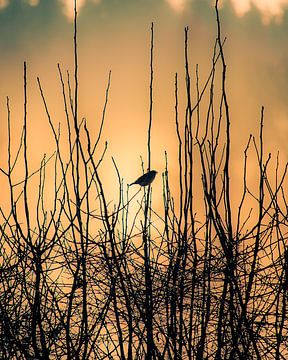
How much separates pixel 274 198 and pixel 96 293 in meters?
1.13

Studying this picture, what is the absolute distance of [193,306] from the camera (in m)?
2.59

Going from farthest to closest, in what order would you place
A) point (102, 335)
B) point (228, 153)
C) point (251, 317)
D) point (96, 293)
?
point (102, 335)
point (96, 293)
point (251, 317)
point (228, 153)

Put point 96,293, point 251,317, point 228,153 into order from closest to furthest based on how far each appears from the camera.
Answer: point 228,153 → point 251,317 → point 96,293

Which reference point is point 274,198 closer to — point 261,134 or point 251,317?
point 261,134

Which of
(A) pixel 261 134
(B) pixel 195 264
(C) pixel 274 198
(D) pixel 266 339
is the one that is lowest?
(D) pixel 266 339

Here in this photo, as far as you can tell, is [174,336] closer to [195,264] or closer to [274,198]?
[195,264]

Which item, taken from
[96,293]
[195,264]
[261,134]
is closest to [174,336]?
[195,264]

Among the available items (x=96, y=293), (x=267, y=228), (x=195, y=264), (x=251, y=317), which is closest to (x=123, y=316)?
(x=96, y=293)

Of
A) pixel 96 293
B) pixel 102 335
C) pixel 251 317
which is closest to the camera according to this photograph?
pixel 251 317

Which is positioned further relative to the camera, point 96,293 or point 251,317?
point 96,293

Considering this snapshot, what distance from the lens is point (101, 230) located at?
9.64 ft

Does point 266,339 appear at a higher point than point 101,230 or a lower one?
lower

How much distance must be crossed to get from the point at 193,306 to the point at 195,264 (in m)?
0.22

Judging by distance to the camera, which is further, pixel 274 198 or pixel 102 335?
pixel 102 335
